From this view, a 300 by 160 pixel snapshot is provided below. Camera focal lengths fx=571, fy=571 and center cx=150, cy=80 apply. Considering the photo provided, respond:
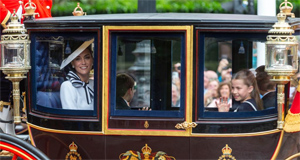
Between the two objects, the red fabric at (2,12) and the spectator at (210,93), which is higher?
the red fabric at (2,12)

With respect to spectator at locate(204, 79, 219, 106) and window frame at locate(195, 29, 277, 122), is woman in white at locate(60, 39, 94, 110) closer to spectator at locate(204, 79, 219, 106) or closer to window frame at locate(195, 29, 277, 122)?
window frame at locate(195, 29, 277, 122)

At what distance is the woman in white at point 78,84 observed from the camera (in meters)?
4.17

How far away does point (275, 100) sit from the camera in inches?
164

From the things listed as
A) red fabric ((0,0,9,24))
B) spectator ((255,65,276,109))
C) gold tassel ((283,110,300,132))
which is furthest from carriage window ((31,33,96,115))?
gold tassel ((283,110,300,132))

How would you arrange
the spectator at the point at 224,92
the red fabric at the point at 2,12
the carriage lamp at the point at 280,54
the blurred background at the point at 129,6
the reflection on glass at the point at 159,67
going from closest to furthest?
1. the carriage lamp at the point at 280,54
2. the reflection on glass at the point at 159,67
3. the spectator at the point at 224,92
4. the red fabric at the point at 2,12
5. the blurred background at the point at 129,6

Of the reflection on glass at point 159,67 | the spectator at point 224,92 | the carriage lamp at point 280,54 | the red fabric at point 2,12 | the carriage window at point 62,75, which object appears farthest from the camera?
the red fabric at point 2,12

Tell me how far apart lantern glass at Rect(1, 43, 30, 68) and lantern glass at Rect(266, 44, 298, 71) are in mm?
1681

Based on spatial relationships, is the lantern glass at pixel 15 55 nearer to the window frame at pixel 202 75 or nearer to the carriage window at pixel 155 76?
the carriage window at pixel 155 76

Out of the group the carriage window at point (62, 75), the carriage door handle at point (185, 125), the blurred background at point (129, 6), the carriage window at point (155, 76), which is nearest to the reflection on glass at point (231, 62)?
the carriage window at point (155, 76)

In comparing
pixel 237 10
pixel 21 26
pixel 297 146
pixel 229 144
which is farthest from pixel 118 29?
pixel 237 10

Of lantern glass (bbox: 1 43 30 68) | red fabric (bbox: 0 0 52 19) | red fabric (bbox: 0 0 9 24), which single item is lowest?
lantern glass (bbox: 1 43 30 68)

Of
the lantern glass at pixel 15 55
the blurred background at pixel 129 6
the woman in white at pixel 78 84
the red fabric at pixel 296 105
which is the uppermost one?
the blurred background at pixel 129 6

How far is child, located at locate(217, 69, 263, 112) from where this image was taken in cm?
420

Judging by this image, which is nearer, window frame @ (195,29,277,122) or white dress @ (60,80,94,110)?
window frame @ (195,29,277,122)
